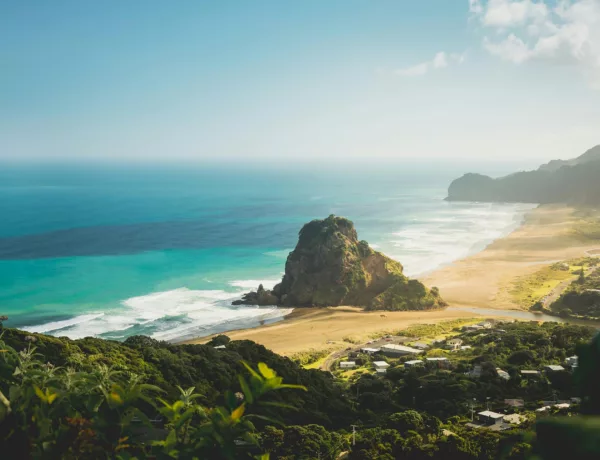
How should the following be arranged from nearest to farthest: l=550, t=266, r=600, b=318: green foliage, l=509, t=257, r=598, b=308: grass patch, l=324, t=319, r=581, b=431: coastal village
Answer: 1. l=324, t=319, r=581, b=431: coastal village
2. l=550, t=266, r=600, b=318: green foliage
3. l=509, t=257, r=598, b=308: grass patch

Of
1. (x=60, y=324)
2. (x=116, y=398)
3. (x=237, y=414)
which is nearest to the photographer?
(x=237, y=414)

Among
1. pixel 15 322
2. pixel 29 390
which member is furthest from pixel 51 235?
pixel 29 390

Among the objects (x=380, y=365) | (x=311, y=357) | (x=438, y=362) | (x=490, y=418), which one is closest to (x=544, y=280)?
(x=438, y=362)

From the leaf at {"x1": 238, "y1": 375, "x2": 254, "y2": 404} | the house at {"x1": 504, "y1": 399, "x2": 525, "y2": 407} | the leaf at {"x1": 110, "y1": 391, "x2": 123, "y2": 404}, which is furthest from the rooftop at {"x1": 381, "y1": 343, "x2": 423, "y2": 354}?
the leaf at {"x1": 238, "y1": 375, "x2": 254, "y2": 404}

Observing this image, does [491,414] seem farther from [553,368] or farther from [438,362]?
[438,362]

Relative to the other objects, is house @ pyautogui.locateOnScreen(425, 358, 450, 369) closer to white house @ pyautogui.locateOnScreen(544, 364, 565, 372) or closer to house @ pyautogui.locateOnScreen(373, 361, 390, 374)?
house @ pyautogui.locateOnScreen(373, 361, 390, 374)

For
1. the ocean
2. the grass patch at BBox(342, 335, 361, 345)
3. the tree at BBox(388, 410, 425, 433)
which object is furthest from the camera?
the ocean
